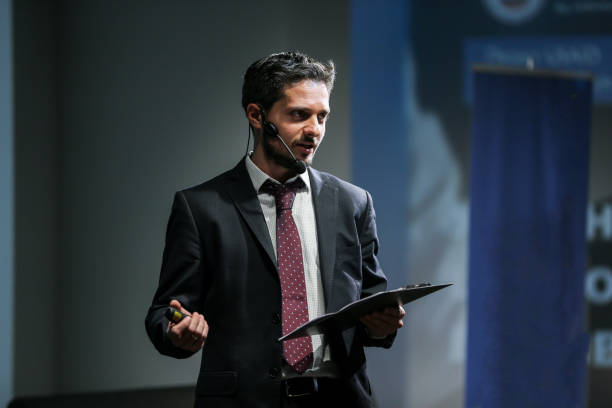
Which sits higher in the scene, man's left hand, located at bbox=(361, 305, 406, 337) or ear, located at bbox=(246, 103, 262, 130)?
ear, located at bbox=(246, 103, 262, 130)

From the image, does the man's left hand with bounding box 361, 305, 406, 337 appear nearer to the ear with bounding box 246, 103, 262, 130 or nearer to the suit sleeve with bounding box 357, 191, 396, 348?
the suit sleeve with bounding box 357, 191, 396, 348

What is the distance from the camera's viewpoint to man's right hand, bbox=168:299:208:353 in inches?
54.0

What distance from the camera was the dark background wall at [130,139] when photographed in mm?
3924

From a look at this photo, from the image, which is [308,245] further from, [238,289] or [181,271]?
[181,271]

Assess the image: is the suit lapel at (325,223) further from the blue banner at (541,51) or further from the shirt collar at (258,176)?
the blue banner at (541,51)

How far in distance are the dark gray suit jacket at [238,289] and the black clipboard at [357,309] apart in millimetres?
90

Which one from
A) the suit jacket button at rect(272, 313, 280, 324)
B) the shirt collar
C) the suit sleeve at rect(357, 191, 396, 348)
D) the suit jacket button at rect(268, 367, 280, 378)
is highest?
the shirt collar

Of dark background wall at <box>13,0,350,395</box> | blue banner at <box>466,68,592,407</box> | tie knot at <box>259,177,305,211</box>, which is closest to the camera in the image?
tie knot at <box>259,177,305,211</box>

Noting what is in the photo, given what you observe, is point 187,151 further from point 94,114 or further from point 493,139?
point 493,139

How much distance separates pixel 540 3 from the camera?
4156mm

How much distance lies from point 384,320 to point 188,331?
17.0 inches

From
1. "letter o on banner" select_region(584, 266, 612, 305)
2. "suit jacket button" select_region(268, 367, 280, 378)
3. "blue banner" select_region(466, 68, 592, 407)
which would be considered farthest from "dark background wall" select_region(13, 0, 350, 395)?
"suit jacket button" select_region(268, 367, 280, 378)

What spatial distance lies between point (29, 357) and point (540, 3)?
12.1 ft

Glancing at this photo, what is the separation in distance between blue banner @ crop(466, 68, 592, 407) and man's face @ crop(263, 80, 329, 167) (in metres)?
1.70
